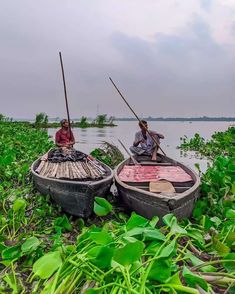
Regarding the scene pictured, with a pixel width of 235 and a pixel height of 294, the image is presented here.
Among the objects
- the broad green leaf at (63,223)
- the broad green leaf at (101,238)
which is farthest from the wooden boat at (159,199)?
the broad green leaf at (101,238)

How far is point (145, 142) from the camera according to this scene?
5.59 m

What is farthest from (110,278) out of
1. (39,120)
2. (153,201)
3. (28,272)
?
(39,120)

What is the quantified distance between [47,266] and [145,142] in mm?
4173

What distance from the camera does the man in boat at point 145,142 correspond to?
216 inches

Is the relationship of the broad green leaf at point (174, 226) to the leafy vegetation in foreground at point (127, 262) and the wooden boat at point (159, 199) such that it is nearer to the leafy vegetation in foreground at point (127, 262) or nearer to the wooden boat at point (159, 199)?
the leafy vegetation in foreground at point (127, 262)

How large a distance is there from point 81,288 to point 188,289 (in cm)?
47

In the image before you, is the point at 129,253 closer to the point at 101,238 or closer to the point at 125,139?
the point at 101,238

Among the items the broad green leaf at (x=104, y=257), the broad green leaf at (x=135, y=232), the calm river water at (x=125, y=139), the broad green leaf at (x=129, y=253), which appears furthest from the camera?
the calm river water at (x=125, y=139)

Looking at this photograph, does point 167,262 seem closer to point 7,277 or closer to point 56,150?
point 7,277

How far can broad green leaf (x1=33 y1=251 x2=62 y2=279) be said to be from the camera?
151cm

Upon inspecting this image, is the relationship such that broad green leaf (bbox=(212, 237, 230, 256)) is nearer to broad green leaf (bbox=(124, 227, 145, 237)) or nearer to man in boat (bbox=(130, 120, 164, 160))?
broad green leaf (bbox=(124, 227, 145, 237))

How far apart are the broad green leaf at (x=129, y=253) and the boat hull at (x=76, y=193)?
1.98 m

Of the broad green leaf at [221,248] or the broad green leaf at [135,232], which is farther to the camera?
the broad green leaf at [221,248]

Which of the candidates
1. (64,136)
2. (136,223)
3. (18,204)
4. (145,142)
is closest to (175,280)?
(136,223)
